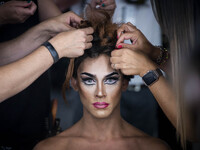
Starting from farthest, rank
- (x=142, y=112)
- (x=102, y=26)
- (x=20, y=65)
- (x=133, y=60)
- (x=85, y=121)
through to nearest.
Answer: (x=142, y=112) → (x=85, y=121) → (x=102, y=26) → (x=133, y=60) → (x=20, y=65)

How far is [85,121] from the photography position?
5.11 ft

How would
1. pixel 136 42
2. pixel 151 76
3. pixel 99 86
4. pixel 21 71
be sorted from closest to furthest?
pixel 21 71 → pixel 151 76 → pixel 136 42 → pixel 99 86

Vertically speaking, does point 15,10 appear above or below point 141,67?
above

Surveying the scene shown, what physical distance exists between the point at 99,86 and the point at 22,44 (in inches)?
20.5

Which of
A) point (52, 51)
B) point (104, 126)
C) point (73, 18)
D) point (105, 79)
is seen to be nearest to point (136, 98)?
point (104, 126)

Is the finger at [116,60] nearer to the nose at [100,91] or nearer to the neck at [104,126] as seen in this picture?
the nose at [100,91]

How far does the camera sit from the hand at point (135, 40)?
1.28 meters

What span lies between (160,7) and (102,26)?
1.32 feet

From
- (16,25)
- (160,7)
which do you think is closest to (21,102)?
(16,25)

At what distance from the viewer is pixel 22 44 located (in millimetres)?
1447

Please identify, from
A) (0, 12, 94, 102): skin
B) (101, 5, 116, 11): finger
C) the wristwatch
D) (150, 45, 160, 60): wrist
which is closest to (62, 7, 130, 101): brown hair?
(101, 5, 116, 11): finger

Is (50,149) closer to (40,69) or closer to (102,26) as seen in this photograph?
(40,69)

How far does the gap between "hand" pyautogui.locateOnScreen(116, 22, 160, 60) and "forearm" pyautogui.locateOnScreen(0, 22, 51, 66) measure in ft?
1.43

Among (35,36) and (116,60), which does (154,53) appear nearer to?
(116,60)
